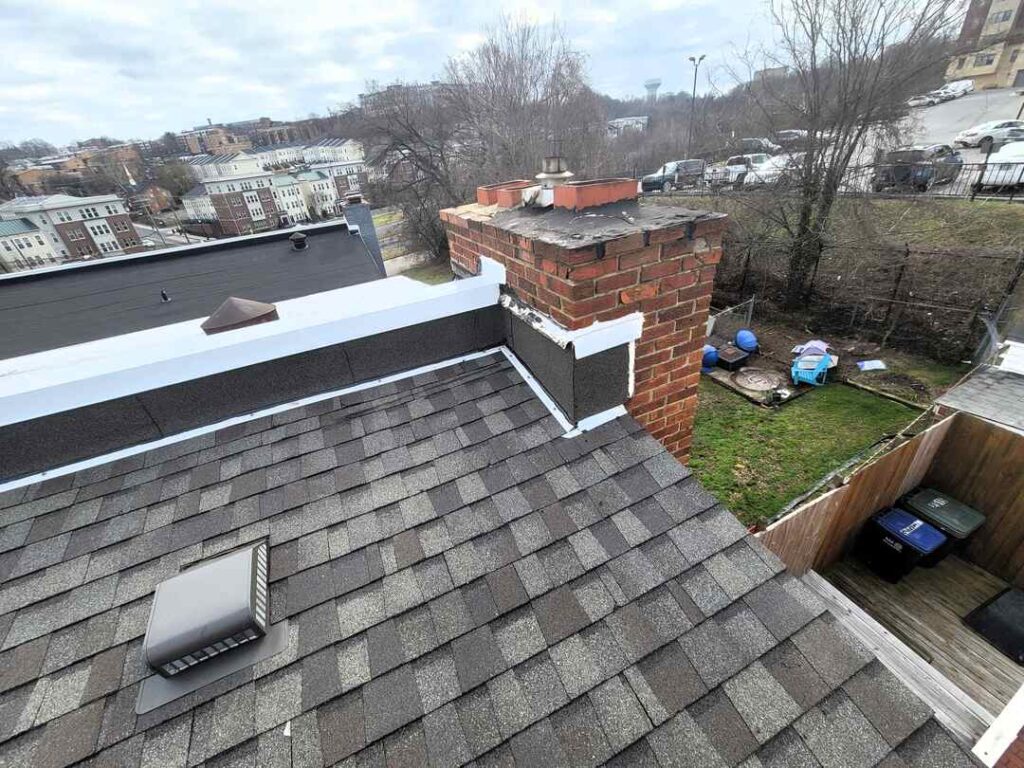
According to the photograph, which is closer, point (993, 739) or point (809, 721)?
point (809, 721)

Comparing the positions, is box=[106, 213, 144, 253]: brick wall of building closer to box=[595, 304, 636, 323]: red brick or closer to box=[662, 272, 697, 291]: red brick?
box=[595, 304, 636, 323]: red brick

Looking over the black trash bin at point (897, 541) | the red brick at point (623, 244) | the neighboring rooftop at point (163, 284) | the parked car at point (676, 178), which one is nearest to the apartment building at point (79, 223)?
the neighboring rooftop at point (163, 284)

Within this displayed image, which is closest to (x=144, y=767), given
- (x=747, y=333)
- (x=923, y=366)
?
(x=747, y=333)

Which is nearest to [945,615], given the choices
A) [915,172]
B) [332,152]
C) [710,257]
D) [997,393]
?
[997,393]

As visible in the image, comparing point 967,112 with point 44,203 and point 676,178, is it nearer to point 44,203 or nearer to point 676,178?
point 676,178

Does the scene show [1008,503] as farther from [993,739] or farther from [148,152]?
[148,152]

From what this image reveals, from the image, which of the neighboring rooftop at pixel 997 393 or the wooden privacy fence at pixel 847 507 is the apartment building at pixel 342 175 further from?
the wooden privacy fence at pixel 847 507
